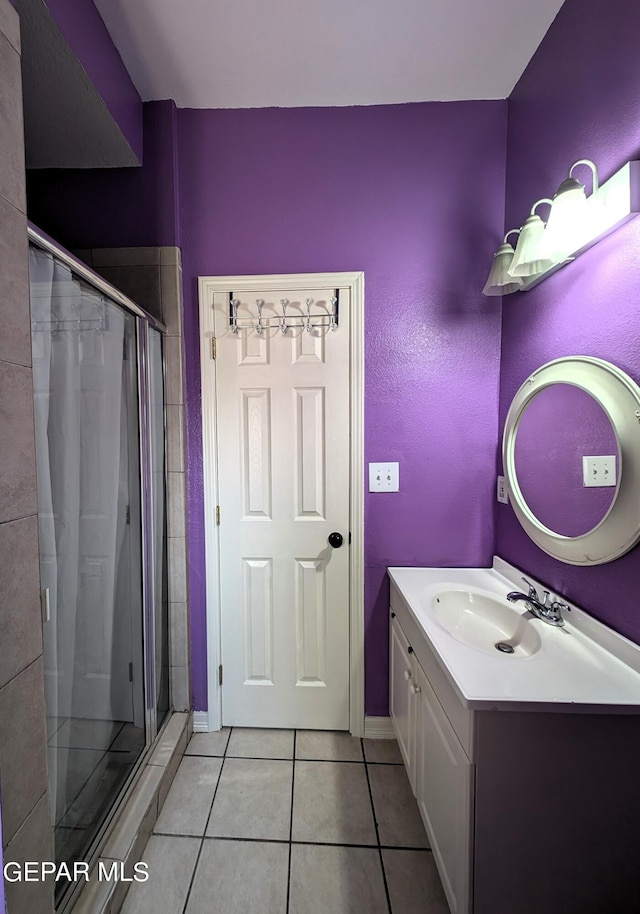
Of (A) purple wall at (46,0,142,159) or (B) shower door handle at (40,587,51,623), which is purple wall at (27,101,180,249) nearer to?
(A) purple wall at (46,0,142,159)

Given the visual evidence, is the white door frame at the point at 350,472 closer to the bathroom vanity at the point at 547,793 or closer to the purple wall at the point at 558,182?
the purple wall at the point at 558,182

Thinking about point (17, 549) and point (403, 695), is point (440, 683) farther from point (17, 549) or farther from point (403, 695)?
point (17, 549)

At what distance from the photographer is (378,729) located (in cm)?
173

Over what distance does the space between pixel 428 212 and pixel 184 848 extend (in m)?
2.58

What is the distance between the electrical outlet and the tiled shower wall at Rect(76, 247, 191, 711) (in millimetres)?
1530

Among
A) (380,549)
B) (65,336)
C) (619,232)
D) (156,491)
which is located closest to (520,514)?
(380,549)

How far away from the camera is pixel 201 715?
176cm

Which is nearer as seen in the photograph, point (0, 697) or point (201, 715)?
point (0, 697)

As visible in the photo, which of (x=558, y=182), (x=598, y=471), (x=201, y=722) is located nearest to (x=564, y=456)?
(x=598, y=471)

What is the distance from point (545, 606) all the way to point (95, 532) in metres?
1.50

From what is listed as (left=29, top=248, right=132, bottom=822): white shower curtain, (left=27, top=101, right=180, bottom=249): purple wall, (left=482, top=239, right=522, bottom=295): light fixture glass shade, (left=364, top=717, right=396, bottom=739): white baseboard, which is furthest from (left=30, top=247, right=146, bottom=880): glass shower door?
(left=482, top=239, right=522, bottom=295): light fixture glass shade

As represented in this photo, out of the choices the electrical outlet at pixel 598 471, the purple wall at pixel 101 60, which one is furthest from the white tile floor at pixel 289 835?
the purple wall at pixel 101 60

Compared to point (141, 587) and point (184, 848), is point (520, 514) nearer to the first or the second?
point (141, 587)

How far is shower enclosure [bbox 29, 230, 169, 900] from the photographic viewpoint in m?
1.00
